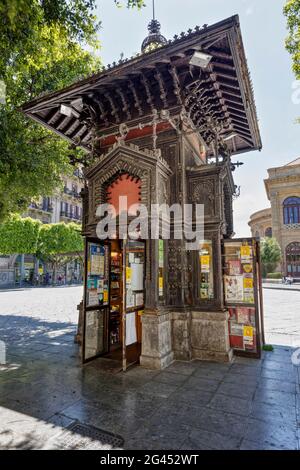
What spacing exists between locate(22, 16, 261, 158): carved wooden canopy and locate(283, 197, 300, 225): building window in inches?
1475

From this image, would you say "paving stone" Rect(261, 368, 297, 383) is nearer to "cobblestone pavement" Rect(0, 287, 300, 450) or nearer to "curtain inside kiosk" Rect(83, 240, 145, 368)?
"cobblestone pavement" Rect(0, 287, 300, 450)

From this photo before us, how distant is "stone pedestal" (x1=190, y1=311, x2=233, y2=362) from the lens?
614 cm

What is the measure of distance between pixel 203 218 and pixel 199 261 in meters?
1.03

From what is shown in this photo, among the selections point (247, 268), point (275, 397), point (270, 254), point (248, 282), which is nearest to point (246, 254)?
point (247, 268)

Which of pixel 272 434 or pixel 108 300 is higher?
pixel 108 300

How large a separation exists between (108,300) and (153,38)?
8.96 meters

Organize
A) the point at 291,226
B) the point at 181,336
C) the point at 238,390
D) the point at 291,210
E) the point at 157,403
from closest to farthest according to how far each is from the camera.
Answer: the point at 157,403 < the point at 238,390 < the point at 181,336 < the point at 291,226 < the point at 291,210

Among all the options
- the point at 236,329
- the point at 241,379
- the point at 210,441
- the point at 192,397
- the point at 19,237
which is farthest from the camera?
the point at 19,237

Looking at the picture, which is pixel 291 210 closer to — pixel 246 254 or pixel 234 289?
pixel 246 254

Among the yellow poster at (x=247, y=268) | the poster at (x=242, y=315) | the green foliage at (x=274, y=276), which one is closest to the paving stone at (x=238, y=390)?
the poster at (x=242, y=315)

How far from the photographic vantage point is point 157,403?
4152 mm

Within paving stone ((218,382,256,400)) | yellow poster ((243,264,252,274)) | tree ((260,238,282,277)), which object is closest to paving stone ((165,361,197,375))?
paving stone ((218,382,256,400))

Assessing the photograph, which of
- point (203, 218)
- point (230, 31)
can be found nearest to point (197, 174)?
point (203, 218)

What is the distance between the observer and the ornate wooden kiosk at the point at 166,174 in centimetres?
582
